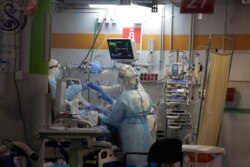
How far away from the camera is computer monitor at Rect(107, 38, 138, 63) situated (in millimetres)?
7625

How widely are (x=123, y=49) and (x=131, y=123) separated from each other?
1660 millimetres

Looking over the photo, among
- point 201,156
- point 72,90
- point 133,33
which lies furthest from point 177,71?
point 201,156

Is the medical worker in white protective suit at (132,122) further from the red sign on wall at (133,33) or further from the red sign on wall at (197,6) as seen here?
the red sign on wall at (133,33)

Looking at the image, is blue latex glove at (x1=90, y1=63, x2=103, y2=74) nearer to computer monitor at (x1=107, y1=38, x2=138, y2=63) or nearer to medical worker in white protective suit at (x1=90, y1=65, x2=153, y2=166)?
computer monitor at (x1=107, y1=38, x2=138, y2=63)

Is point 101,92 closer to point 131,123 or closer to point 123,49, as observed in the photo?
point 123,49

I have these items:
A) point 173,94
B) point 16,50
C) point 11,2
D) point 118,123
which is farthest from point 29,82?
point 173,94

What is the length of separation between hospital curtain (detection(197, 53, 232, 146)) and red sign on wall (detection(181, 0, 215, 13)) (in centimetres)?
190

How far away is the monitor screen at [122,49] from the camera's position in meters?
7.62

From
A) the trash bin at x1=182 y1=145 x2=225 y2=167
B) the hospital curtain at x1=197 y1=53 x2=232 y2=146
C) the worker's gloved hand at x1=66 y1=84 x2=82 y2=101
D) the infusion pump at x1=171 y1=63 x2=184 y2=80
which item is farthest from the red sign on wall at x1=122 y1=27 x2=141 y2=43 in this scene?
the trash bin at x1=182 y1=145 x2=225 y2=167

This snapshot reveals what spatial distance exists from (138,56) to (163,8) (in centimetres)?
96

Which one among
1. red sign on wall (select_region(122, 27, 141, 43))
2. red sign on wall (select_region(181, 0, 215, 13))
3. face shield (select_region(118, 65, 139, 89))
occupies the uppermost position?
red sign on wall (select_region(181, 0, 215, 13))

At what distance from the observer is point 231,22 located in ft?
25.6

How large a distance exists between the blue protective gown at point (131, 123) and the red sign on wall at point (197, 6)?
1645mm

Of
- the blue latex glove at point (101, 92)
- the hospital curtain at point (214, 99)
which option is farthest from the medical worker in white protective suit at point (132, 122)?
the hospital curtain at point (214, 99)
